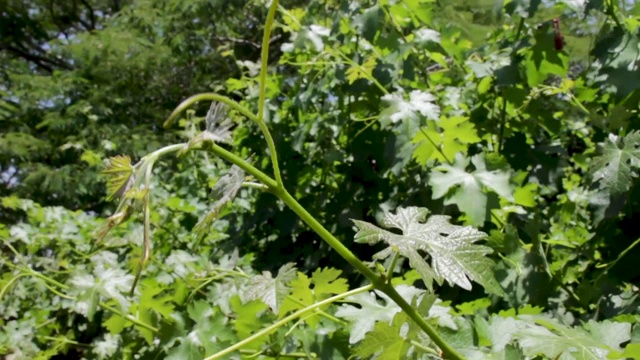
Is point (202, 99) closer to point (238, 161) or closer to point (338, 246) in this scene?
point (238, 161)

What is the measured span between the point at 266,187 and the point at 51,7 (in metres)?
9.21

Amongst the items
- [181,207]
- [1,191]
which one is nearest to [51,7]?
[1,191]

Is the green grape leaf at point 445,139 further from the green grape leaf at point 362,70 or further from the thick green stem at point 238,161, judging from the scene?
the thick green stem at point 238,161

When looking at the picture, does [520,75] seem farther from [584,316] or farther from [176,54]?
[176,54]

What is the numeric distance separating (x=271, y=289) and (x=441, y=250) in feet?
0.96

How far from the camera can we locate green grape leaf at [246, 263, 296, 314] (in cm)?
89

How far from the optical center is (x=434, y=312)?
1000 mm

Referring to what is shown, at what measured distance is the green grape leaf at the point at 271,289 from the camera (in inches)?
35.1

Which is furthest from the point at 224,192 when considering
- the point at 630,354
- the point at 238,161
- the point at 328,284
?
the point at 630,354

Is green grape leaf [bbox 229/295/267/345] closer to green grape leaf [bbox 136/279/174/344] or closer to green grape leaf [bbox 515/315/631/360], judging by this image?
green grape leaf [bbox 136/279/174/344]

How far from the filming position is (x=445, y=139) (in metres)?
1.59

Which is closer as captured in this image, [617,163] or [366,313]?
[366,313]

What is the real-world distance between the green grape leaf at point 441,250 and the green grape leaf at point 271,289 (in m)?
0.22

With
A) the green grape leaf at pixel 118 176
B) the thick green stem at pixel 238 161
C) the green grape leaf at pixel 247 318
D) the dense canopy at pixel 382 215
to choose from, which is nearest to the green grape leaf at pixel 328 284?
the dense canopy at pixel 382 215
